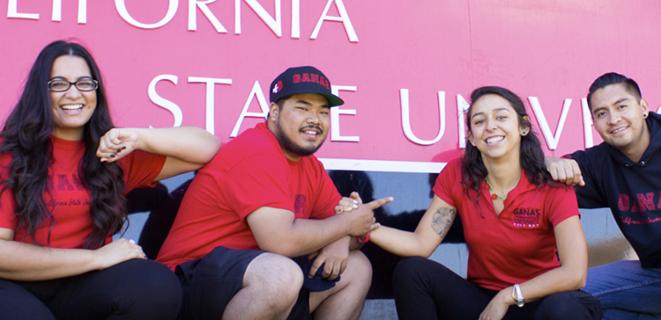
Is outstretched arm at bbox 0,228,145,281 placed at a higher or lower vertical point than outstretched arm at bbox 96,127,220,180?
lower

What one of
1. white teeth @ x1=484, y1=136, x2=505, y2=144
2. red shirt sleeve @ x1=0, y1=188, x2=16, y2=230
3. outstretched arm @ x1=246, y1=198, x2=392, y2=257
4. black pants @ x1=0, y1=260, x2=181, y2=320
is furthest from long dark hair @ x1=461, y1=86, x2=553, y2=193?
red shirt sleeve @ x1=0, y1=188, x2=16, y2=230

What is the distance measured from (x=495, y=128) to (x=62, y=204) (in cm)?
145

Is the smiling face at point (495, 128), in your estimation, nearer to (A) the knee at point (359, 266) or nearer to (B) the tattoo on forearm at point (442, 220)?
(B) the tattoo on forearm at point (442, 220)

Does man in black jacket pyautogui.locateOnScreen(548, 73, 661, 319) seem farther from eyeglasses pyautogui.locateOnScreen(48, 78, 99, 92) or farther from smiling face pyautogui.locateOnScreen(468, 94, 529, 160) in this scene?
eyeglasses pyautogui.locateOnScreen(48, 78, 99, 92)

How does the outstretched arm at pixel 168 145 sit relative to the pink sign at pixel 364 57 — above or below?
below

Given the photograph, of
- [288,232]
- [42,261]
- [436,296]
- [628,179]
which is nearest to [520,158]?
[628,179]

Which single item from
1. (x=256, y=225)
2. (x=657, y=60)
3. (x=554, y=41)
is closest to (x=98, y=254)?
(x=256, y=225)

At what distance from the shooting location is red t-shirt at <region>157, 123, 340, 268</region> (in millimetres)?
2457

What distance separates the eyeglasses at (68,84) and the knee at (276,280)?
72cm

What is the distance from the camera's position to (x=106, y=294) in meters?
2.10

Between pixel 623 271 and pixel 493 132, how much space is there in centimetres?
95

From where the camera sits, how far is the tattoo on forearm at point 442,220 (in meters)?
2.87

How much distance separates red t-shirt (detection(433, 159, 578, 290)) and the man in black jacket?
17 centimetres

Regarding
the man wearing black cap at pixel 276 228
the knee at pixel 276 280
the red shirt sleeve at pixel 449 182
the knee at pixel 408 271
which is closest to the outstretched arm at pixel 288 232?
the man wearing black cap at pixel 276 228
